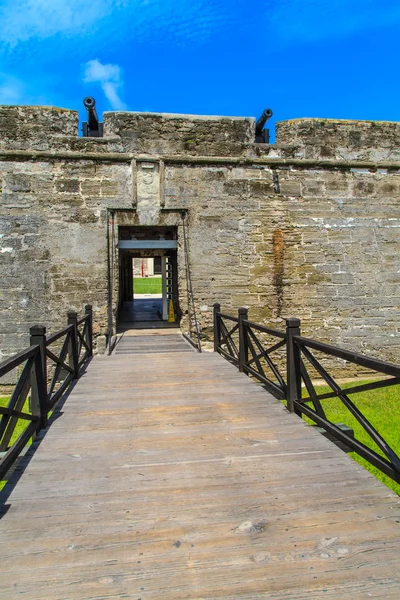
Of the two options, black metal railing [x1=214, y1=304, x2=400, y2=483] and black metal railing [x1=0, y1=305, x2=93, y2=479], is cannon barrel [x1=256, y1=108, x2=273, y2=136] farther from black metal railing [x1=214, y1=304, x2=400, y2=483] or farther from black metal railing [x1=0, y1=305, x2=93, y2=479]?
black metal railing [x1=0, y1=305, x2=93, y2=479]

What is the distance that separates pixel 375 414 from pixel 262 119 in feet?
20.1

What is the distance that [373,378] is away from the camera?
29.1 feet

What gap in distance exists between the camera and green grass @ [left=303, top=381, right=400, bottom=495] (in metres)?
6.10

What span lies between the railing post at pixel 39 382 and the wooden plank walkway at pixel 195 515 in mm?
186

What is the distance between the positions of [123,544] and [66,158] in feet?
24.5

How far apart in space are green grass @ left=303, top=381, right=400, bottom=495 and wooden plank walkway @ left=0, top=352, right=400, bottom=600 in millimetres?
2867

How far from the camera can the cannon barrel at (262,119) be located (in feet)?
27.2

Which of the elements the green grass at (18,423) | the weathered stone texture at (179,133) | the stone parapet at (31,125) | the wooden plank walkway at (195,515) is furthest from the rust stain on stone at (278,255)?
the green grass at (18,423)

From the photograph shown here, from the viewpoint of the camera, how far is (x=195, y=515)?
2.33 meters

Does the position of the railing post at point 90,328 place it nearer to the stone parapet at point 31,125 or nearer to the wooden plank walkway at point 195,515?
the wooden plank walkway at point 195,515

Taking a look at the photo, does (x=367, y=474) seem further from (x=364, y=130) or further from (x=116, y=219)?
(x=364, y=130)

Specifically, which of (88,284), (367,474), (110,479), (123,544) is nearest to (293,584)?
(123,544)

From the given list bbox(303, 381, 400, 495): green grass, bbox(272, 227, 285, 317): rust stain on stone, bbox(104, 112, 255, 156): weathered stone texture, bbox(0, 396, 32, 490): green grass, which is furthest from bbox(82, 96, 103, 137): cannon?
bbox(303, 381, 400, 495): green grass

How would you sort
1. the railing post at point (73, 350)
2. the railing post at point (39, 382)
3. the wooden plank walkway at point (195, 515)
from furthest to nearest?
the railing post at point (73, 350)
the railing post at point (39, 382)
the wooden plank walkway at point (195, 515)
